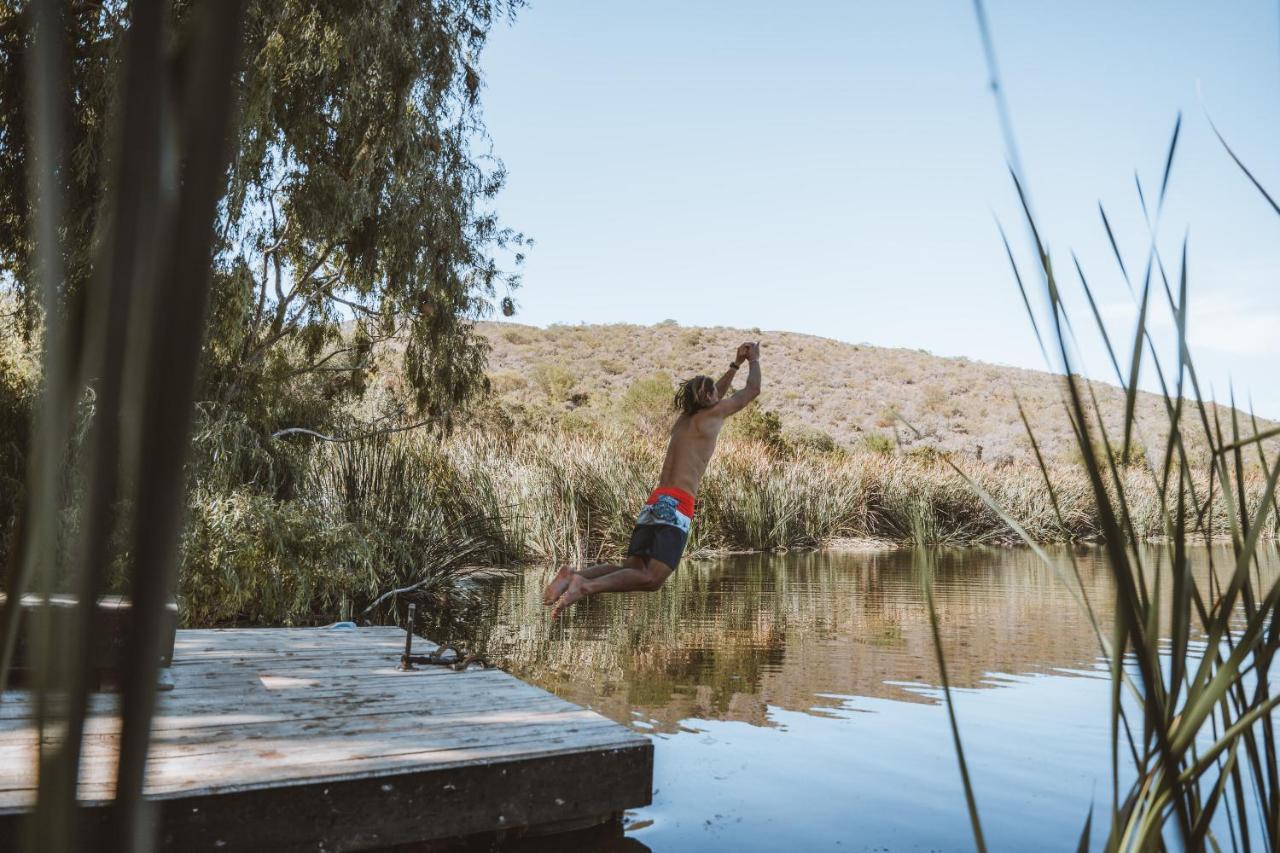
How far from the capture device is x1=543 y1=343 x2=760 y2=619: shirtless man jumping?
5840mm

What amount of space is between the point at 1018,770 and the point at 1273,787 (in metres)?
3.74

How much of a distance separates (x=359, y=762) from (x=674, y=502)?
327cm

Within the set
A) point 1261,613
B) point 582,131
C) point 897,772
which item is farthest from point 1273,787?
point 582,131

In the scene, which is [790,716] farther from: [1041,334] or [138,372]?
[138,372]

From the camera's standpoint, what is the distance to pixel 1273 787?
2.93 ft

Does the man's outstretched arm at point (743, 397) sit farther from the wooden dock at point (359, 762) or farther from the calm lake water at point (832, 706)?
the wooden dock at point (359, 762)

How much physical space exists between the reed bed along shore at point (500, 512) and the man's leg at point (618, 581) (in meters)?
1.61

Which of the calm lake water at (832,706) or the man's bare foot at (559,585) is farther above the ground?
the man's bare foot at (559,585)

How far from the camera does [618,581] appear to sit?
5.82 metres

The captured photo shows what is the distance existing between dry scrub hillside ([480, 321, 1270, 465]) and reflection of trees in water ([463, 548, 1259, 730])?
28130 millimetres

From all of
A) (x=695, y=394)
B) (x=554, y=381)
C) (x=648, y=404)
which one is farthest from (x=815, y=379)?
(x=695, y=394)

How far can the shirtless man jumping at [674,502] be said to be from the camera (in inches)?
230

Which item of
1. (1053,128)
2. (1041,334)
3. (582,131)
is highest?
(582,131)

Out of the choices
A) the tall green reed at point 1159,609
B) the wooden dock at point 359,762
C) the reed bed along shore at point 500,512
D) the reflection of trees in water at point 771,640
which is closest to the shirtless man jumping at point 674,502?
the reflection of trees in water at point 771,640
